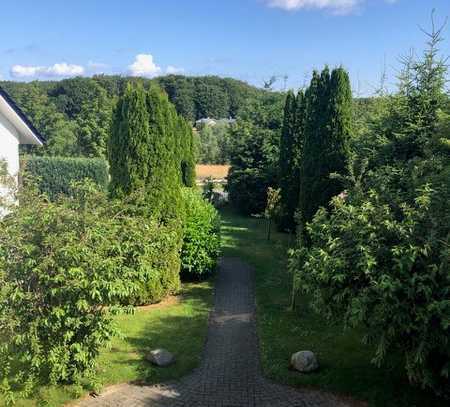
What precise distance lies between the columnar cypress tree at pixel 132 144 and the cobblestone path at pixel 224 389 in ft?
13.1

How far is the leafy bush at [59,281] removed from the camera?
562cm

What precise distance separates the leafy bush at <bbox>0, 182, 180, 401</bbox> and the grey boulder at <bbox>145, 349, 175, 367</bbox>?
125cm

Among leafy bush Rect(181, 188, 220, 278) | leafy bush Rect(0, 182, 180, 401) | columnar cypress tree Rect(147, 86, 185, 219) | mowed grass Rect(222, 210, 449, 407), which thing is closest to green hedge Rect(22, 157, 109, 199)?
leafy bush Rect(181, 188, 220, 278)

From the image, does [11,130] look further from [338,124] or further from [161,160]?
[338,124]

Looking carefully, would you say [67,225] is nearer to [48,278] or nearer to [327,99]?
[48,278]

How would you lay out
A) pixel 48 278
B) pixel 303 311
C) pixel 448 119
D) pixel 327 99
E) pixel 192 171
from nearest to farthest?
pixel 48 278, pixel 448 119, pixel 303 311, pixel 327 99, pixel 192 171

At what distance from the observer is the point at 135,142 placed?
1031cm

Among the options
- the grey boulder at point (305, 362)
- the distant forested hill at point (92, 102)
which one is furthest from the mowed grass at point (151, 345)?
the distant forested hill at point (92, 102)

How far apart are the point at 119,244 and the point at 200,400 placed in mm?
2658

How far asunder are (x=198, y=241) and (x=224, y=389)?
5667 mm

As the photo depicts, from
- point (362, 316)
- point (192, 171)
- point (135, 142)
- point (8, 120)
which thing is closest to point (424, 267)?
point (362, 316)

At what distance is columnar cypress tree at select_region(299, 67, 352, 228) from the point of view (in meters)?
12.5

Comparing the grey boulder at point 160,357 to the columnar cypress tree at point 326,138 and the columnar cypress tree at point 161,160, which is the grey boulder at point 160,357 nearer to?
the columnar cypress tree at point 161,160

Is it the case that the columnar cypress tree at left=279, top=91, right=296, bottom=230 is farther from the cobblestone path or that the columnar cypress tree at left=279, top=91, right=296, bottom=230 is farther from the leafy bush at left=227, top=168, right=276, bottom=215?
the cobblestone path
